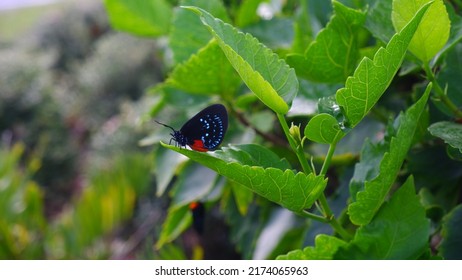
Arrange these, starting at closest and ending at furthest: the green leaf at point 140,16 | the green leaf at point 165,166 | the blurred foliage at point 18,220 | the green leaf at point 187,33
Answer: the green leaf at point 187,33
the green leaf at point 165,166
the green leaf at point 140,16
the blurred foliage at point 18,220

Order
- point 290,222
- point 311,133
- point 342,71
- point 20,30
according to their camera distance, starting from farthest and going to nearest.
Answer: point 20,30 < point 290,222 < point 342,71 < point 311,133

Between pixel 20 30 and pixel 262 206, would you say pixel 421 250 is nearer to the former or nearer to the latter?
pixel 262 206

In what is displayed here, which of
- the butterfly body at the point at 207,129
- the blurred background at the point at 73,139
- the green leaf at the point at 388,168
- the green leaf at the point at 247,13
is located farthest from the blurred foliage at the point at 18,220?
the green leaf at the point at 388,168

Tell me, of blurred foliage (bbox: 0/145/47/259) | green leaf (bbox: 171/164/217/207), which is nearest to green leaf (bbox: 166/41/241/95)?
green leaf (bbox: 171/164/217/207)

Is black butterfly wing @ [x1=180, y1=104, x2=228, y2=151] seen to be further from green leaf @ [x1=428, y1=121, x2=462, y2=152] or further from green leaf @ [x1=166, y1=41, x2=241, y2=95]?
green leaf @ [x1=428, y1=121, x2=462, y2=152]

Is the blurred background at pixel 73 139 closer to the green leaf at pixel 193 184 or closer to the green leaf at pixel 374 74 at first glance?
the green leaf at pixel 193 184

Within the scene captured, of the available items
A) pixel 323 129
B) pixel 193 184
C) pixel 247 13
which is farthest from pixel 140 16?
pixel 323 129

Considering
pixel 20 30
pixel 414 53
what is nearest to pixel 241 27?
pixel 414 53
